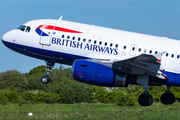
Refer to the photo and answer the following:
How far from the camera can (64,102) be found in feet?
156

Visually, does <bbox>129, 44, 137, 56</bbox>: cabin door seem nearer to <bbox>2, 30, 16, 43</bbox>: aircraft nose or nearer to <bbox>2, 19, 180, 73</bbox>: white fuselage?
<bbox>2, 19, 180, 73</bbox>: white fuselage

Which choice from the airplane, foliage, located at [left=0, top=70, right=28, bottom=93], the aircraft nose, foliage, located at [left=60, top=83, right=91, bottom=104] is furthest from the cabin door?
foliage, located at [left=0, top=70, right=28, bottom=93]

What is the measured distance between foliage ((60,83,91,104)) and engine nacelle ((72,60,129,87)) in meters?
22.1

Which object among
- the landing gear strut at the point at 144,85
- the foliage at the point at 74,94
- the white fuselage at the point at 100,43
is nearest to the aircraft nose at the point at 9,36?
the white fuselage at the point at 100,43

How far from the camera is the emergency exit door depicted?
27.8 metres

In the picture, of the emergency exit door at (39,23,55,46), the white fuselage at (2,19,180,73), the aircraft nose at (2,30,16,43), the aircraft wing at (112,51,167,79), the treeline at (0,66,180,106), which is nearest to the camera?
the aircraft wing at (112,51,167,79)

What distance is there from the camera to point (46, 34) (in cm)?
2791

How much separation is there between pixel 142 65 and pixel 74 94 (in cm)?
2314

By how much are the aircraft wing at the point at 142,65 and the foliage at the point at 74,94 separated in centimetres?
2215

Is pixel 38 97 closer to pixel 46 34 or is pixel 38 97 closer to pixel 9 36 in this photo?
pixel 9 36

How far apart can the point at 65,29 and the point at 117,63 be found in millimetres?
5018

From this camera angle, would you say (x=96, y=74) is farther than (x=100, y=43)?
No

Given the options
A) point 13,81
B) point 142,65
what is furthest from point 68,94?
point 142,65

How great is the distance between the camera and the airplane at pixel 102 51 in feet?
84.1
